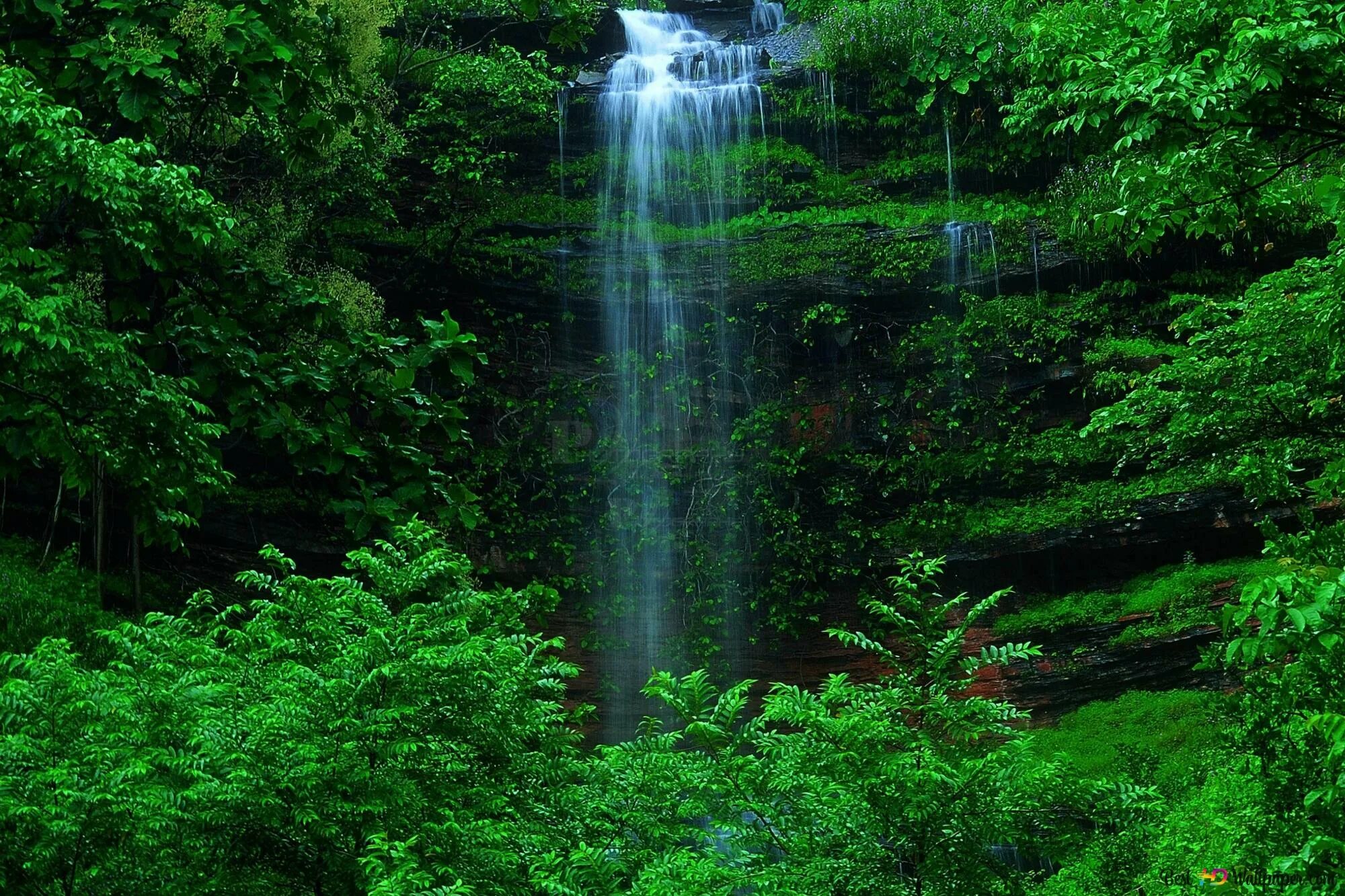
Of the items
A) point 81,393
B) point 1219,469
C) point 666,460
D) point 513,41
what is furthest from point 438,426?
point 513,41

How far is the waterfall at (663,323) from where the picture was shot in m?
15.4

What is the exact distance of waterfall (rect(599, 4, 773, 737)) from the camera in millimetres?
15414

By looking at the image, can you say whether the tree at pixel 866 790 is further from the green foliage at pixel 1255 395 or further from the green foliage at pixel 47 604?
the green foliage at pixel 47 604

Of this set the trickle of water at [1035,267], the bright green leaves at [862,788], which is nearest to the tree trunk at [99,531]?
the bright green leaves at [862,788]

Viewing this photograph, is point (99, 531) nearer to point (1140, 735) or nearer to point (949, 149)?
point (1140, 735)

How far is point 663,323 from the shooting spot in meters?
16.1

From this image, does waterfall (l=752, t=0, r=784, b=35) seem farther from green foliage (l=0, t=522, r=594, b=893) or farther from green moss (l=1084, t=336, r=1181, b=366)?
green foliage (l=0, t=522, r=594, b=893)

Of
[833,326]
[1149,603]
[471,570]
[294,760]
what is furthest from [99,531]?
[1149,603]

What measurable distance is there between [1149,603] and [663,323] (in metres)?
7.16

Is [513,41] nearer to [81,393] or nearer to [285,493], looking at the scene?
[285,493]

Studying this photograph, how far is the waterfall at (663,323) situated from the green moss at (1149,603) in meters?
4.34

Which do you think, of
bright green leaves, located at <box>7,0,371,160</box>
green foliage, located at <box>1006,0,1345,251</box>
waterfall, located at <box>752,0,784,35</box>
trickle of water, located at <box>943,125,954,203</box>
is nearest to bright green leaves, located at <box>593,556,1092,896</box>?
green foliage, located at <box>1006,0,1345,251</box>

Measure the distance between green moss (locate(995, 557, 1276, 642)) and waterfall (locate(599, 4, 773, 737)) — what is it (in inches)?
171

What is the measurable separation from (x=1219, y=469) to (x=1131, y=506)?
6557 millimetres
